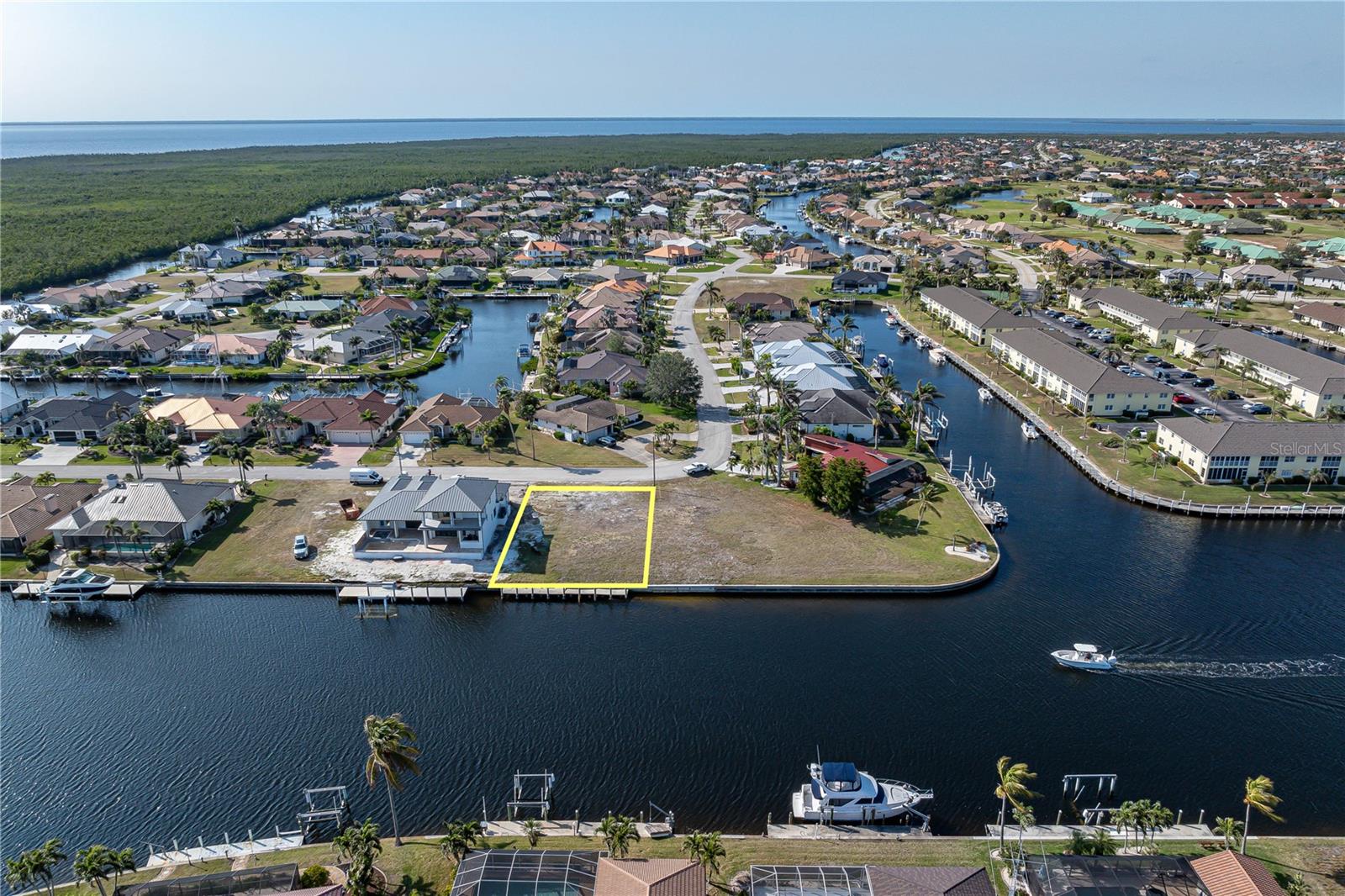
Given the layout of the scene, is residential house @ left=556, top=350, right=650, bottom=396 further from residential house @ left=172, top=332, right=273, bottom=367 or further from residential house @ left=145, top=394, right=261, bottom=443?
residential house @ left=172, top=332, right=273, bottom=367

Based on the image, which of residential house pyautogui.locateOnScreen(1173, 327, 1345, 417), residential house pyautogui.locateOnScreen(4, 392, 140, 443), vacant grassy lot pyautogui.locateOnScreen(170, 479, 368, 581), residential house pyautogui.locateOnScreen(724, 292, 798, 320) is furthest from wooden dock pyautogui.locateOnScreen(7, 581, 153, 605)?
residential house pyautogui.locateOnScreen(1173, 327, 1345, 417)

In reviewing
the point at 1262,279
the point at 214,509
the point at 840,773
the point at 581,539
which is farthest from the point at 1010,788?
the point at 1262,279

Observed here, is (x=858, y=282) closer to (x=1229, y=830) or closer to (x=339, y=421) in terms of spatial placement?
(x=339, y=421)

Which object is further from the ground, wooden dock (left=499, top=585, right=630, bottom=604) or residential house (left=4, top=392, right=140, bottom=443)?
residential house (left=4, top=392, right=140, bottom=443)

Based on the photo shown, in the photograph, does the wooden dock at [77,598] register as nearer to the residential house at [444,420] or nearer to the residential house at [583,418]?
the residential house at [444,420]

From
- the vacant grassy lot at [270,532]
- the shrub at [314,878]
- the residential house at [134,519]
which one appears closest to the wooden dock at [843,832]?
the shrub at [314,878]

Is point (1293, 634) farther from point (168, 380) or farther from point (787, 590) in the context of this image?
point (168, 380)
